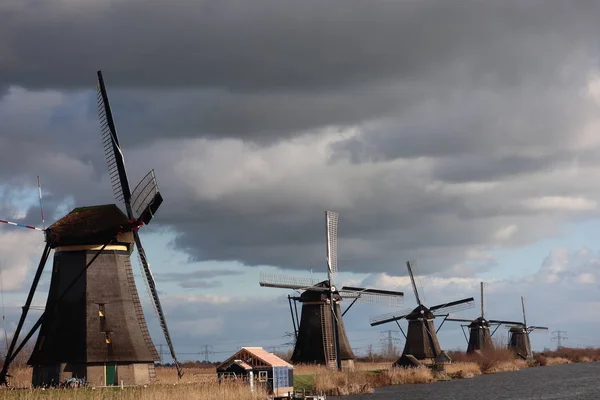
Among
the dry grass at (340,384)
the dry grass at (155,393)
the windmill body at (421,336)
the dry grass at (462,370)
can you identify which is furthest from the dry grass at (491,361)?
the dry grass at (155,393)

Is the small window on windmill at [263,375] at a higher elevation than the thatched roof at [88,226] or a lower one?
lower

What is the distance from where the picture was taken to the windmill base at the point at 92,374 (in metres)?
37.2

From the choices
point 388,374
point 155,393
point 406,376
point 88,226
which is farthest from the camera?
point 406,376

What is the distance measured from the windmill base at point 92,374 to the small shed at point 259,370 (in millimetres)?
5189

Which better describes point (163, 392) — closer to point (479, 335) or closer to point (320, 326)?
point (320, 326)

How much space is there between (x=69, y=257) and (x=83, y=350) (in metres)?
3.71

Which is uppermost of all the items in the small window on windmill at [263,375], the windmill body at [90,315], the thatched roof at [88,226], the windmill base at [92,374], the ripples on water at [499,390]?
the thatched roof at [88,226]

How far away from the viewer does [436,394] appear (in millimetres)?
51125

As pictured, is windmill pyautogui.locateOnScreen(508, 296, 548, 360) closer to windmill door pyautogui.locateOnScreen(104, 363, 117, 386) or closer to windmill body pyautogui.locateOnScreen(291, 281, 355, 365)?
windmill body pyautogui.locateOnScreen(291, 281, 355, 365)

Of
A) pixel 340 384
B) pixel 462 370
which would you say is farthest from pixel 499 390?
pixel 462 370

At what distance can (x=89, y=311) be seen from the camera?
1481 inches

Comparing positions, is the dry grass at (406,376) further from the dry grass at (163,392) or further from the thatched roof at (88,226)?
the thatched roof at (88,226)

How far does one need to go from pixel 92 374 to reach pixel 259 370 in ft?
28.4

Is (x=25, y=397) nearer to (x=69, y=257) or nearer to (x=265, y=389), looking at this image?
(x=69, y=257)
